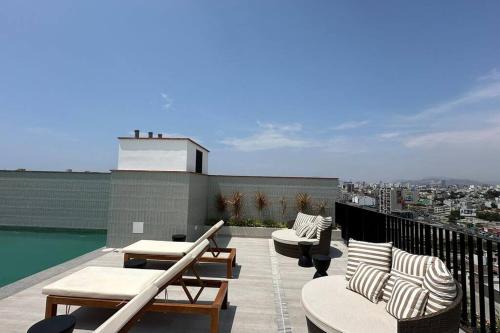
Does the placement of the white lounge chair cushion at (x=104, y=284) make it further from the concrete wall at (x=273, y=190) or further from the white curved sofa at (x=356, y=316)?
the concrete wall at (x=273, y=190)

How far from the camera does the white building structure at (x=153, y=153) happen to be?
760cm

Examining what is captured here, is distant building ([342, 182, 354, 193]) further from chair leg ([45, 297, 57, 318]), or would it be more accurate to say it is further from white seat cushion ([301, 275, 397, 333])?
chair leg ([45, 297, 57, 318])

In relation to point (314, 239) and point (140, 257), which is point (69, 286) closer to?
point (140, 257)

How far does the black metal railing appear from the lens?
2727 mm

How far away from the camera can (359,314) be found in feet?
7.91

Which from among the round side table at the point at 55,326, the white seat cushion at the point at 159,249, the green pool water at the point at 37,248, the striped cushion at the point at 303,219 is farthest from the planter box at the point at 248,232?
the round side table at the point at 55,326

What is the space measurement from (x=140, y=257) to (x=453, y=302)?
4873 millimetres

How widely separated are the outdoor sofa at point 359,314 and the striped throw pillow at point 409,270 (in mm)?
12

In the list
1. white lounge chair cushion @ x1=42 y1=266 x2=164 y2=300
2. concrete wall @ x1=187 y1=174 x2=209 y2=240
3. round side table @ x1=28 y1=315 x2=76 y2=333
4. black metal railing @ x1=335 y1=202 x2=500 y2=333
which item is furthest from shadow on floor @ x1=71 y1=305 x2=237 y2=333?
concrete wall @ x1=187 y1=174 x2=209 y2=240

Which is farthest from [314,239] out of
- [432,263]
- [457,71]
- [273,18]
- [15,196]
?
[15,196]

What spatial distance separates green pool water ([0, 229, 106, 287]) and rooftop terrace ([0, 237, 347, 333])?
136cm

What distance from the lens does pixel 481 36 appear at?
22.0 feet

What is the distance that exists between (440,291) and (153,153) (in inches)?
285

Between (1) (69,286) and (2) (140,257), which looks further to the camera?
(2) (140,257)
